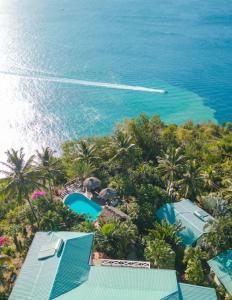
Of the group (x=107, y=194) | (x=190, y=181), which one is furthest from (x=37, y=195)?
(x=190, y=181)

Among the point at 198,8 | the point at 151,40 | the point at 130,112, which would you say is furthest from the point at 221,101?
the point at 198,8

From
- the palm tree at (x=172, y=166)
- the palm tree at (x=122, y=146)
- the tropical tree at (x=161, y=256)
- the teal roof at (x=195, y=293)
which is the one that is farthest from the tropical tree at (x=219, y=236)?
the palm tree at (x=122, y=146)

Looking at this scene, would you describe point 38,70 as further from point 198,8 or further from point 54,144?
point 198,8

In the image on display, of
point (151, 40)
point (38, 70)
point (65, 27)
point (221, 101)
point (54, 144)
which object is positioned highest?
point (65, 27)

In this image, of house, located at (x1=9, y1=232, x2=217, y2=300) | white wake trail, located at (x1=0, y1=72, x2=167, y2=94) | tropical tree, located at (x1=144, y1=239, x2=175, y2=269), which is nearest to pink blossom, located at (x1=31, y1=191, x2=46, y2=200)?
house, located at (x1=9, y1=232, x2=217, y2=300)

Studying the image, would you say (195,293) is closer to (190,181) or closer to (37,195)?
(190,181)

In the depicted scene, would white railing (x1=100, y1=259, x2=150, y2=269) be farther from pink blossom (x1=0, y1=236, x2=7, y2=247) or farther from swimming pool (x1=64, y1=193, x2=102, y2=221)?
pink blossom (x1=0, y1=236, x2=7, y2=247)
